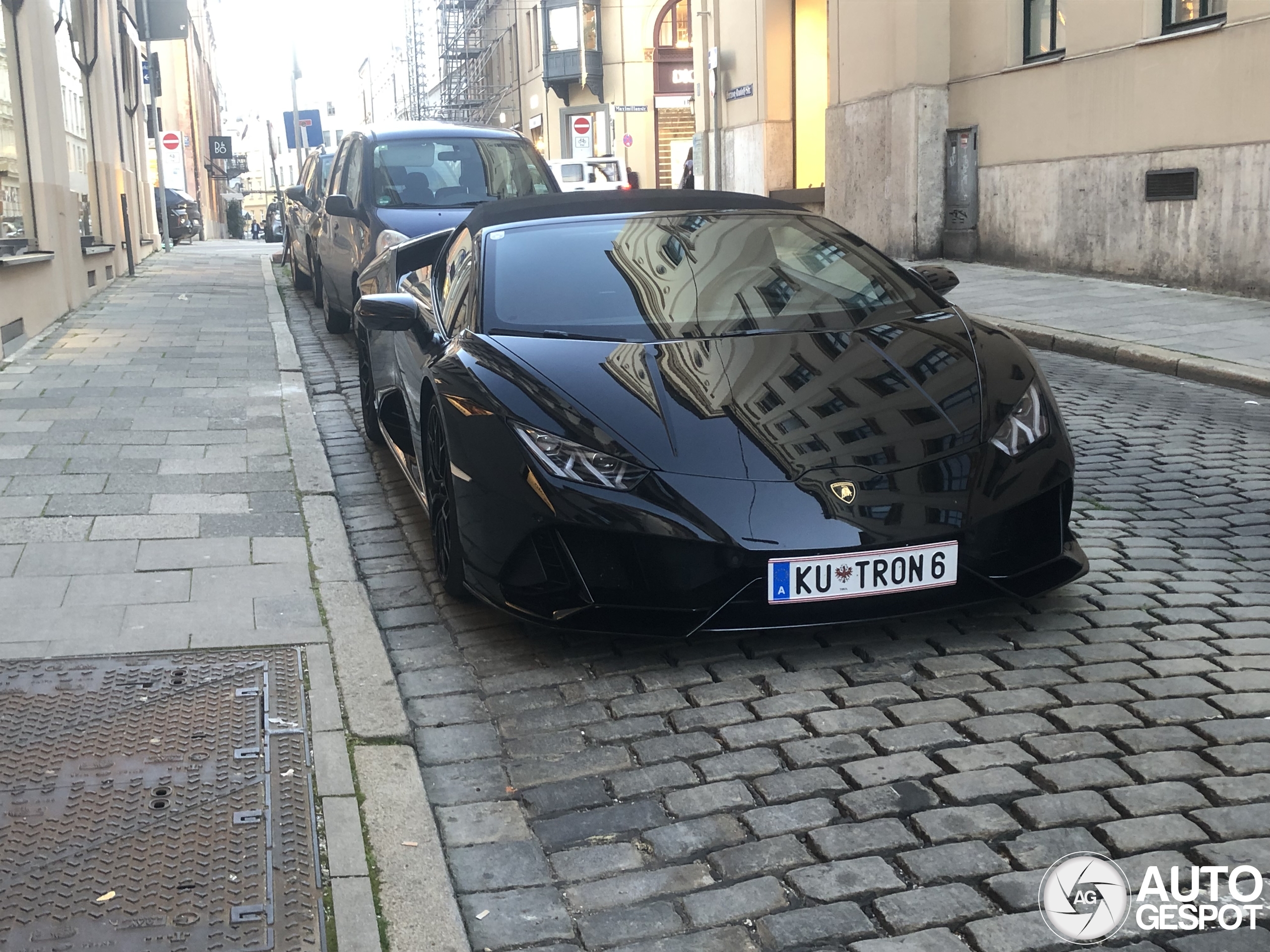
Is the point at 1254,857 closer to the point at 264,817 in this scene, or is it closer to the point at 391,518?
the point at 264,817

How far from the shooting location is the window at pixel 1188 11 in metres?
13.5

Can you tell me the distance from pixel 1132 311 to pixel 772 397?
29.6 ft

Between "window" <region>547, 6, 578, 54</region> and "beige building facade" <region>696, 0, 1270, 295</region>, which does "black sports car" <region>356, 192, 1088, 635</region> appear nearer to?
"beige building facade" <region>696, 0, 1270, 295</region>

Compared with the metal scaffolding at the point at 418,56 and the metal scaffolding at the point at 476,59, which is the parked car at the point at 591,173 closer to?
the metal scaffolding at the point at 476,59

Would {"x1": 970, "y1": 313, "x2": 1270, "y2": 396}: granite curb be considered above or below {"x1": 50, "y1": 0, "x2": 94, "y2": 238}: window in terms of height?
below

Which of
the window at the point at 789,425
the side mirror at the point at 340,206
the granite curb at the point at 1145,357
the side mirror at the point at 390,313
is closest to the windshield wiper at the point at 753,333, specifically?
the window at the point at 789,425

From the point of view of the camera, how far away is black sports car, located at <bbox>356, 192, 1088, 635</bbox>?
3734 mm

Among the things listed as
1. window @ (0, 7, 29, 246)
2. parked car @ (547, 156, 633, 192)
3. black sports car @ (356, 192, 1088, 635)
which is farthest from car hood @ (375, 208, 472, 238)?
parked car @ (547, 156, 633, 192)

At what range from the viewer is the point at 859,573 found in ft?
12.3

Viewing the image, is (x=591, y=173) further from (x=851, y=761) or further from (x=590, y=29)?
(x=851, y=761)

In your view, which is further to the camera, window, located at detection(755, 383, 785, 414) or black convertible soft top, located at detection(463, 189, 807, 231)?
black convertible soft top, located at detection(463, 189, 807, 231)

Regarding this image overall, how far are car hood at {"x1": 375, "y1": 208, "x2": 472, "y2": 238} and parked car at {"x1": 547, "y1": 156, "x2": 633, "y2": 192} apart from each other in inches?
591

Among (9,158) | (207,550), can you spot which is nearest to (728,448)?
(207,550)

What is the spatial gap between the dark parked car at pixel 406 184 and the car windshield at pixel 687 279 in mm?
5202
